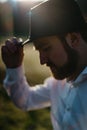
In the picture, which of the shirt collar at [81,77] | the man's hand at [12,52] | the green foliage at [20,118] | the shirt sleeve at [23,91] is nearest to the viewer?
the shirt collar at [81,77]

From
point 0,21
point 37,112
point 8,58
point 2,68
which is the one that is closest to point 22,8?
point 0,21

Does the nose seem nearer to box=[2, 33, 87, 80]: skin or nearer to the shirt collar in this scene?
box=[2, 33, 87, 80]: skin

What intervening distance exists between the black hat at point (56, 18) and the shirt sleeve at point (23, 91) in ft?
2.49

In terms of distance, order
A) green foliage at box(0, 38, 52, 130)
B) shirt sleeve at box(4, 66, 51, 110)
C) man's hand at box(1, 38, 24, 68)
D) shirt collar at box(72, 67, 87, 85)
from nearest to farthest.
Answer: shirt collar at box(72, 67, 87, 85) < man's hand at box(1, 38, 24, 68) < shirt sleeve at box(4, 66, 51, 110) < green foliage at box(0, 38, 52, 130)

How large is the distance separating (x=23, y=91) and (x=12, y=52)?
0.49 m

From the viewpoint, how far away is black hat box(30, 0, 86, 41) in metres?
4.84

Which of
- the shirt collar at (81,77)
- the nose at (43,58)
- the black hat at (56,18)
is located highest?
the black hat at (56,18)

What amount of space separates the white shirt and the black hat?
381 mm

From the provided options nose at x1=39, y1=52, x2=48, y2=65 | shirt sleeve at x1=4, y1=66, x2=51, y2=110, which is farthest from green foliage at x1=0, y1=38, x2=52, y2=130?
nose at x1=39, y1=52, x2=48, y2=65

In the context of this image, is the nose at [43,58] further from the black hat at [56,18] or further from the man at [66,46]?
the black hat at [56,18]

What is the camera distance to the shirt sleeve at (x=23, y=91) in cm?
554

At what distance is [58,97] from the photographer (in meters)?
5.30

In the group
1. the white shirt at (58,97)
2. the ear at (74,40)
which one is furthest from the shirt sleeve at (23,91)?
the ear at (74,40)

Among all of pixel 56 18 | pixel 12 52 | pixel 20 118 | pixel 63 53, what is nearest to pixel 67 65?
pixel 63 53
